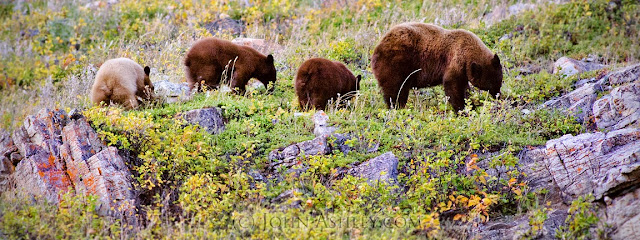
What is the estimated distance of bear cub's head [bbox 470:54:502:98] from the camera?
907 cm

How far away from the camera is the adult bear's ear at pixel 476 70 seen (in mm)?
8961

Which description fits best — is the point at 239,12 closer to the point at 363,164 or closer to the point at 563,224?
the point at 363,164

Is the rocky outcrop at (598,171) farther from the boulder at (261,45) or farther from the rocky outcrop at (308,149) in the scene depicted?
the boulder at (261,45)

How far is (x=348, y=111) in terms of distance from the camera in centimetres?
919

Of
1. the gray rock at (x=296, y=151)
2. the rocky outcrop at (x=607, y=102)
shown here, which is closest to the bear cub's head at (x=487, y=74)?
the rocky outcrop at (x=607, y=102)

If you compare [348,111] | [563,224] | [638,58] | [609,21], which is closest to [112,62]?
[348,111]

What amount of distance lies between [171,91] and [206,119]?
1903 millimetres

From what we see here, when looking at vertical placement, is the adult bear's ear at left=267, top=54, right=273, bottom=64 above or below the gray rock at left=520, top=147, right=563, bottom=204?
above

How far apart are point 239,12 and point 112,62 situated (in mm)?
6983

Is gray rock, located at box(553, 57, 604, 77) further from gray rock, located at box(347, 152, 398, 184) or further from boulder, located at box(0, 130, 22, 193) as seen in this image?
boulder, located at box(0, 130, 22, 193)

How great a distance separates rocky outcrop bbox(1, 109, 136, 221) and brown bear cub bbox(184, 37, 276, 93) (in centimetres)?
294

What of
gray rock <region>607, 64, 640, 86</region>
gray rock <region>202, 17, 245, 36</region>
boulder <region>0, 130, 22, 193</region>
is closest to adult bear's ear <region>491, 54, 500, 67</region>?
gray rock <region>607, 64, 640, 86</region>

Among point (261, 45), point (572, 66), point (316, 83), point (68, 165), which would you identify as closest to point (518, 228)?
point (316, 83)

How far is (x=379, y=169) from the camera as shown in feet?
22.8
